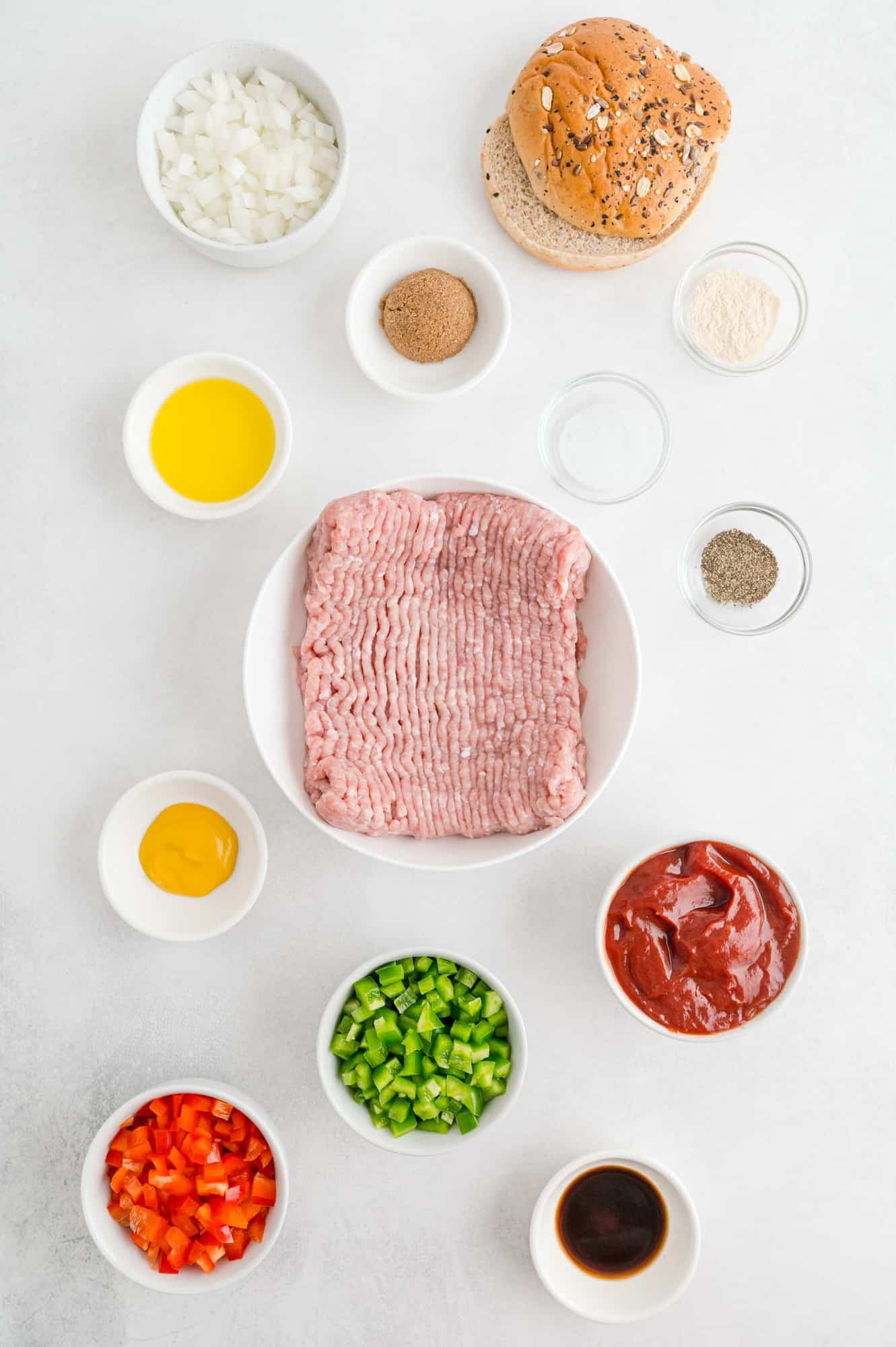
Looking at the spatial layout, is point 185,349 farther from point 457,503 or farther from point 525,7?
point 525,7

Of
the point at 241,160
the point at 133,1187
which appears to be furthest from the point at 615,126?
the point at 133,1187

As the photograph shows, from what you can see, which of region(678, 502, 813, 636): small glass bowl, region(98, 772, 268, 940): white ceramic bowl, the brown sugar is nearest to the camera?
region(98, 772, 268, 940): white ceramic bowl

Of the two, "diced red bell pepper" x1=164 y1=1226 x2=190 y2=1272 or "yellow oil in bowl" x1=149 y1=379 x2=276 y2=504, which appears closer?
"diced red bell pepper" x1=164 y1=1226 x2=190 y2=1272

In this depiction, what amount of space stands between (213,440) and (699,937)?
1851mm

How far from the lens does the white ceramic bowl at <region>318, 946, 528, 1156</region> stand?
8.66ft

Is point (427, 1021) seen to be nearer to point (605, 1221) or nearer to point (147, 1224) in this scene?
point (605, 1221)

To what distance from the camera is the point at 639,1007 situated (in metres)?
2.67

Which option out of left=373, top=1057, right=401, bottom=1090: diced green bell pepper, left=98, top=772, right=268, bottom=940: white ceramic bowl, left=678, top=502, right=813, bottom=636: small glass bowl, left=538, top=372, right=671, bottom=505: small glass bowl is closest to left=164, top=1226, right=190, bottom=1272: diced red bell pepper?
left=373, top=1057, right=401, bottom=1090: diced green bell pepper

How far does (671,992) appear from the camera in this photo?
264cm

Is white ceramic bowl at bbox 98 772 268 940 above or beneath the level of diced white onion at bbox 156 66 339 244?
beneath

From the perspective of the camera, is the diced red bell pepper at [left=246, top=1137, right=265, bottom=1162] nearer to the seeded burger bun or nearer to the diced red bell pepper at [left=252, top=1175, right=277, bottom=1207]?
the diced red bell pepper at [left=252, top=1175, right=277, bottom=1207]

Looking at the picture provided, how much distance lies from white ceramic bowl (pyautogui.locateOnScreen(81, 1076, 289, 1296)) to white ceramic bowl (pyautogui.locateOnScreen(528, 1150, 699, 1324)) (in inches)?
26.6

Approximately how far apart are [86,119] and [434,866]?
2369 millimetres

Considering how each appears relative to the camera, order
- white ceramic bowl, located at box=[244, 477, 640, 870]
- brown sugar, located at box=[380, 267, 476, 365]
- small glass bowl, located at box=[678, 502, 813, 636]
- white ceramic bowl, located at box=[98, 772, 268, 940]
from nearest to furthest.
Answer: white ceramic bowl, located at box=[244, 477, 640, 870] < white ceramic bowl, located at box=[98, 772, 268, 940] < brown sugar, located at box=[380, 267, 476, 365] < small glass bowl, located at box=[678, 502, 813, 636]
